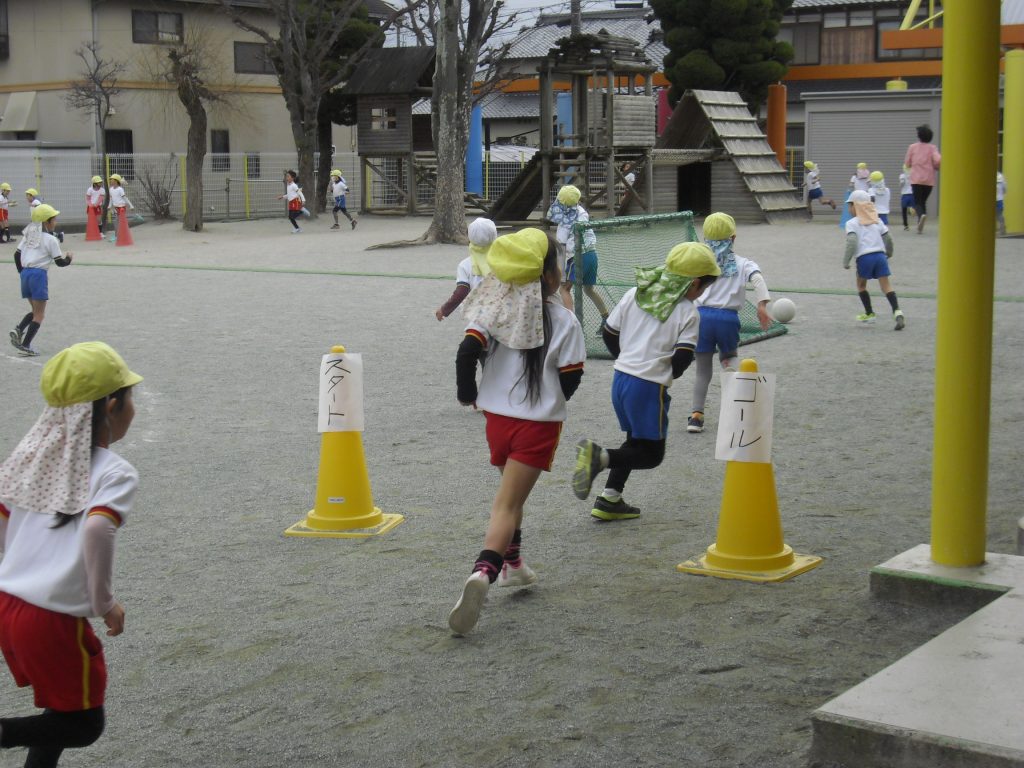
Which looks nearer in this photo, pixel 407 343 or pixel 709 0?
pixel 407 343

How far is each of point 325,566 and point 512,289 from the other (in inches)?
67.3

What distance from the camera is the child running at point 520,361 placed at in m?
5.29

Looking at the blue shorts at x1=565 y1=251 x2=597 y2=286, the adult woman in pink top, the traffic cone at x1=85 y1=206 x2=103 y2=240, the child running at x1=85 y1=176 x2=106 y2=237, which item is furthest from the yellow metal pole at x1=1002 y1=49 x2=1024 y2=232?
the traffic cone at x1=85 y1=206 x2=103 y2=240

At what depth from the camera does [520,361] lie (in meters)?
5.36

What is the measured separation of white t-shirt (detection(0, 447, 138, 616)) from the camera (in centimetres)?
345

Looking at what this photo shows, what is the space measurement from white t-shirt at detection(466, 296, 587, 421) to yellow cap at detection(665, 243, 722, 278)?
143 centimetres

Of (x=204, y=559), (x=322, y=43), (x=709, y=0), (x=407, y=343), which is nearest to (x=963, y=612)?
(x=204, y=559)

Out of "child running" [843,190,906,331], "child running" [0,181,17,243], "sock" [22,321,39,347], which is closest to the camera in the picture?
"sock" [22,321,39,347]

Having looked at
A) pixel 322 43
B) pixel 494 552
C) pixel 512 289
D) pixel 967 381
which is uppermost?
pixel 322 43

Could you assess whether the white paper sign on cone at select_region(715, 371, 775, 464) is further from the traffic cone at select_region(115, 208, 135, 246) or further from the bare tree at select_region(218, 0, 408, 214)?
the bare tree at select_region(218, 0, 408, 214)

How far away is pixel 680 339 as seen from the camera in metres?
6.67

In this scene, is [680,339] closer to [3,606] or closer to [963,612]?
[963,612]

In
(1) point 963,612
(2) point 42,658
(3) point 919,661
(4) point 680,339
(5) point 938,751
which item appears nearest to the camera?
(2) point 42,658

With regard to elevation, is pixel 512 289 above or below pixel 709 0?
below
